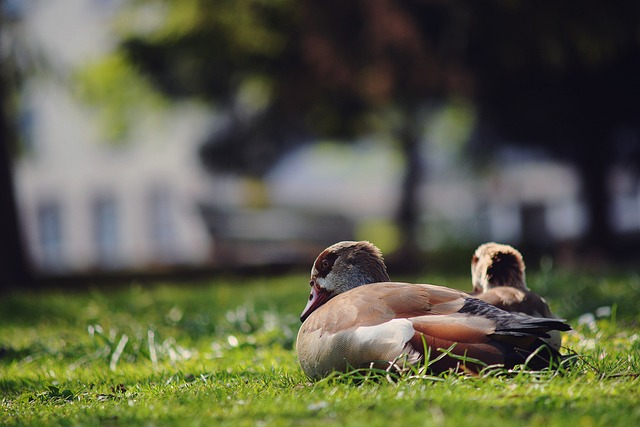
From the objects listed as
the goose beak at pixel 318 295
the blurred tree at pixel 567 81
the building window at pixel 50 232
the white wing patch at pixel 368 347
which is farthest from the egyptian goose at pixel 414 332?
the building window at pixel 50 232

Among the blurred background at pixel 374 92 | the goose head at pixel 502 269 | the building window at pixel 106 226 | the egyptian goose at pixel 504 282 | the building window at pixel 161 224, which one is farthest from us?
the building window at pixel 106 226

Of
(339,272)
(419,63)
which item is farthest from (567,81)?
(339,272)

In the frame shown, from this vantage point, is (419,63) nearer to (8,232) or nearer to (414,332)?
(8,232)

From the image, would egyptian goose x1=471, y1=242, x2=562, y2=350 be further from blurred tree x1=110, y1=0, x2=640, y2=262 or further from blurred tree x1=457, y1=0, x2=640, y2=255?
blurred tree x1=457, y1=0, x2=640, y2=255

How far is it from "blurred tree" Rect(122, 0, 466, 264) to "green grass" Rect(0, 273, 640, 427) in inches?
212

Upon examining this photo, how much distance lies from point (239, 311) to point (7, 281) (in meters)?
5.87

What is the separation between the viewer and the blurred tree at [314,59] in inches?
484

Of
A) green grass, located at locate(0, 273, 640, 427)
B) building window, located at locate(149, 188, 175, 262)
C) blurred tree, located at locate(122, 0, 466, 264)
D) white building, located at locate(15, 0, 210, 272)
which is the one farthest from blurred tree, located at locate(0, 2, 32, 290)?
building window, located at locate(149, 188, 175, 262)

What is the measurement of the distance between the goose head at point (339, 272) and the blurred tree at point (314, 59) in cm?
822

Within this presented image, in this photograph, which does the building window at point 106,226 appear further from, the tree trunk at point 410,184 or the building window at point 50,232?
the tree trunk at point 410,184

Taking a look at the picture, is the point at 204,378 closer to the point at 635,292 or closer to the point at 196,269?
the point at 635,292

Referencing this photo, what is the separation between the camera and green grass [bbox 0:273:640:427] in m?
2.89

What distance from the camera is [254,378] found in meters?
4.14

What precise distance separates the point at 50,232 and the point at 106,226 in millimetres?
3402
